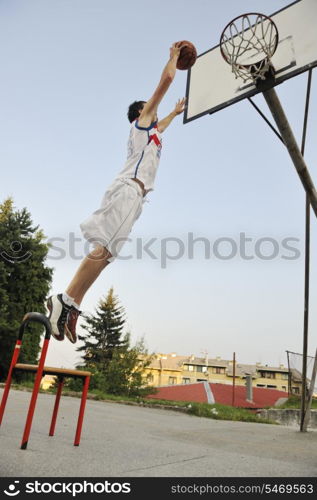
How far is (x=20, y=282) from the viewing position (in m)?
19.7

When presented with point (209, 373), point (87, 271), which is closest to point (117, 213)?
point (87, 271)

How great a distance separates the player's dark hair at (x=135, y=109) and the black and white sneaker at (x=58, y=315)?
183cm

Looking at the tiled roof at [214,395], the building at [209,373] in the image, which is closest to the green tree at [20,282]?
the tiled roof at [214,395]

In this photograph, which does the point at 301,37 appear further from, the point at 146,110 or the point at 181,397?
the point at 181,397

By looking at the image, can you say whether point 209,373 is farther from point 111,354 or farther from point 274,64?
point 274,64

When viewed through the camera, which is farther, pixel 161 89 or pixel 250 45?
pixel 250 45

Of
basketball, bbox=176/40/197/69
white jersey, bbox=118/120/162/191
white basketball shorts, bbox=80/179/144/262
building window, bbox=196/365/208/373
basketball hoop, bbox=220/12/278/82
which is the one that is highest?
building window, bbox=196/365/208/373

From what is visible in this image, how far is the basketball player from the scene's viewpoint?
109 inches

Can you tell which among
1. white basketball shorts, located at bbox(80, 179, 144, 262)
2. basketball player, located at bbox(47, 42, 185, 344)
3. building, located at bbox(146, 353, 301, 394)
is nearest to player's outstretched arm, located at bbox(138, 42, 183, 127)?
basketball player, located at bbox(47, 42, 185, 344)

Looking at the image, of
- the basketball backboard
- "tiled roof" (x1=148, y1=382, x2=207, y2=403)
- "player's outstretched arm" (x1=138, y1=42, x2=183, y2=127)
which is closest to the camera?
"player's outstretched arm" (x1=138, y1=42, x2=183, y2=127)

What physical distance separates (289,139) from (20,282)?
18.0 meters

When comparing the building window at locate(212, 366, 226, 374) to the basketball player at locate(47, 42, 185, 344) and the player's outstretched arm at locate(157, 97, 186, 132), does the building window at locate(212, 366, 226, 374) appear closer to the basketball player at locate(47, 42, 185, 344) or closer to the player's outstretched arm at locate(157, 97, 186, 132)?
the player's outstretched arm at locate(157, 97, 186, 132)

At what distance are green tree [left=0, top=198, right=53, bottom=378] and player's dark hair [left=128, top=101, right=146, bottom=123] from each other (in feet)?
52.7
